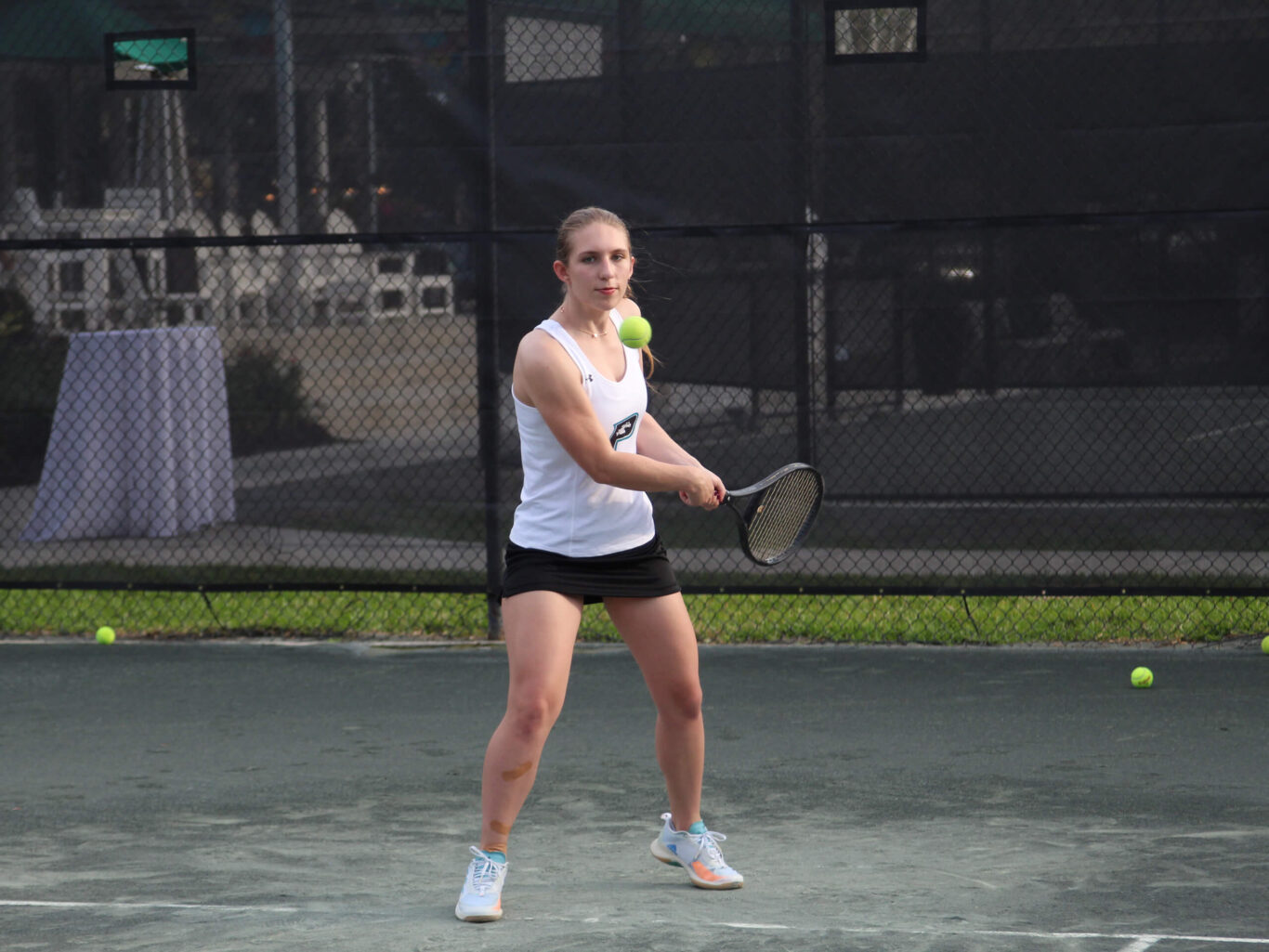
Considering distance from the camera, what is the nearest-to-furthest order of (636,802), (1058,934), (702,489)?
(1058,934)
(702,489)
(636,802)

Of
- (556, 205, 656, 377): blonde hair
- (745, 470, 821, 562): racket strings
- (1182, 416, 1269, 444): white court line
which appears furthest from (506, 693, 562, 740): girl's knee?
(1182, 416, 1269, 444): white court line

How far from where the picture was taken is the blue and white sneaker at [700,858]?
3.90 metres

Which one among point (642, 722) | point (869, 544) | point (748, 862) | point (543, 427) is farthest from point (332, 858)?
point (869, 544)

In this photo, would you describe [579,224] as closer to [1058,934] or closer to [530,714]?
[530,714]

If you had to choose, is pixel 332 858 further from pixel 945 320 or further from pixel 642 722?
pixel 945 320

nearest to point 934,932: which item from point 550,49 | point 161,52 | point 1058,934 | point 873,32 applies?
point 1058,934

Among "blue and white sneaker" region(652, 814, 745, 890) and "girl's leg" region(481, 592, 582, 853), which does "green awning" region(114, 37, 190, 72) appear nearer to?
"girl's leg" region(481, 592, 582, 853)

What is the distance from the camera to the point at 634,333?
3785 mm

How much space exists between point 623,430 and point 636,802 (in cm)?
144

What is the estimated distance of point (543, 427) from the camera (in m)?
3.71

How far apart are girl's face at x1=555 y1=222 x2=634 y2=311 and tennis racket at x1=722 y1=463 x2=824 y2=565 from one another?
1.89ft

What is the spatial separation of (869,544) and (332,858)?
3.14 m

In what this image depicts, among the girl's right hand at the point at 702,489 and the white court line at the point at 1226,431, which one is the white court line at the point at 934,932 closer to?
the girl's right hand at the point at 702,489

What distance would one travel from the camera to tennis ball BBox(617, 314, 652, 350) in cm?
378
